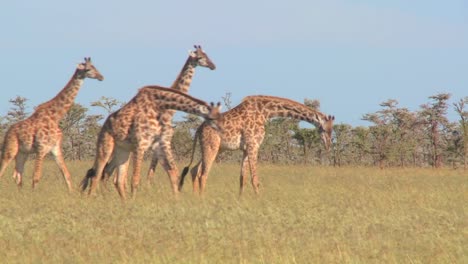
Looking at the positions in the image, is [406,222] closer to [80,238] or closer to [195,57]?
[80,238]

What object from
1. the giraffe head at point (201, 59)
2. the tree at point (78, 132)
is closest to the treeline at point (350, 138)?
the tree at point (78, 132)

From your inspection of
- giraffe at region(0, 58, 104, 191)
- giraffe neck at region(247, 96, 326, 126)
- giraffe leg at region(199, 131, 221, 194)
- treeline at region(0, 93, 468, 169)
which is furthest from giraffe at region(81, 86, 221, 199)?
treeline at region(0, 93, 468, 169)

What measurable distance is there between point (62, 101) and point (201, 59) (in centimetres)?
289

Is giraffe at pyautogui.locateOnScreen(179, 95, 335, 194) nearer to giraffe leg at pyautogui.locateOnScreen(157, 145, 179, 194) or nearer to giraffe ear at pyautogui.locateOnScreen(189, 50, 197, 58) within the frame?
giraffe leg at pyautogui.locateOnScreen(157, 145, 179, 194)

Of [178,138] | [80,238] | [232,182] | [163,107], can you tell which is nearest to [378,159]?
[178,138]

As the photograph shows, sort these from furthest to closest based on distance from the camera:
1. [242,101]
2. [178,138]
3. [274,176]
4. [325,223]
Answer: [178,138]
[274,176]
[242,101]
[325,223]

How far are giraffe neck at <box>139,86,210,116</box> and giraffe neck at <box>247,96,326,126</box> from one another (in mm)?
2207

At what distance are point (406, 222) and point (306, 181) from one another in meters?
8.57

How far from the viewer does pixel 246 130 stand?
599 inches

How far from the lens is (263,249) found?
29.7 feet

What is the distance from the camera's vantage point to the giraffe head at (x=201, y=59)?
1673cm

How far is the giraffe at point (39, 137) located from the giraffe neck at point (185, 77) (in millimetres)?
2099

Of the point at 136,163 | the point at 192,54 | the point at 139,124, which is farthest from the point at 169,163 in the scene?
the point at 192,54

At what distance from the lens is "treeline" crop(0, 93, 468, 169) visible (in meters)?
42.8
